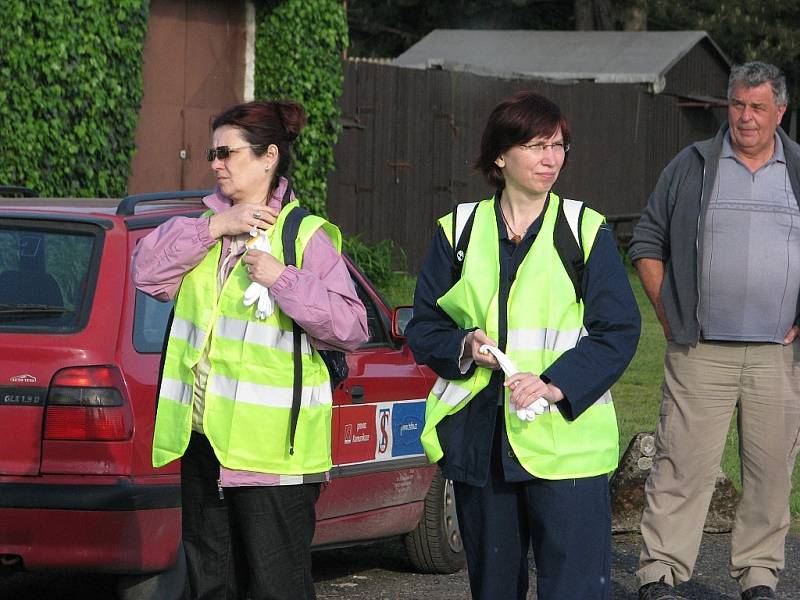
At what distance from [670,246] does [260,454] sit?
97.0 inches

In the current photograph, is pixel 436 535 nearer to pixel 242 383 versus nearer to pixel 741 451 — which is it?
pixel 741 451

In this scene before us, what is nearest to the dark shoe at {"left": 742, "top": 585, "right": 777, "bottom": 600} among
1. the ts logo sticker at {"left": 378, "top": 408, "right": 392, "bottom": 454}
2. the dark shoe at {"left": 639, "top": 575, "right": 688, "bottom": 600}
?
the dark shoe at {"left": 639, "top": 575, "right": 688, "bottom": 600}

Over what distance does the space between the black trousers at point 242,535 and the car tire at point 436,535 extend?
8.18ft

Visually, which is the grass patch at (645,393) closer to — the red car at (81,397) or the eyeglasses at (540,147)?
the red car at (81,397)

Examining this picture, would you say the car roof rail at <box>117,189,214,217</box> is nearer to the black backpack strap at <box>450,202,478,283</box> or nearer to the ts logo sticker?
the ts logo sticker

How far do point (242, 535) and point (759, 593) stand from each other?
2.49 metres

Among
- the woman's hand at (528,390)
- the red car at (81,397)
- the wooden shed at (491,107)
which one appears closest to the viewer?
the woman's hand at (528,390)

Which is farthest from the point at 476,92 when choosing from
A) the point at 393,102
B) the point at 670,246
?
the point at 670,246

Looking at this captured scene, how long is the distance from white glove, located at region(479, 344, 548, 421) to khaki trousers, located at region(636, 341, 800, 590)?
6.68ft

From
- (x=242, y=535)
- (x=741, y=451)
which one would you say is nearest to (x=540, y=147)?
(x=242, y=535)

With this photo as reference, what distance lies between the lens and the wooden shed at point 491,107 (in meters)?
17.7

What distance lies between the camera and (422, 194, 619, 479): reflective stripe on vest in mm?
4180

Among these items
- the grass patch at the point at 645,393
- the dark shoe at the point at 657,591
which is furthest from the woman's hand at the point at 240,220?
the grass patch at the point at 645,393

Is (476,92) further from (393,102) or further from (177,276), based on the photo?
(177,276)
